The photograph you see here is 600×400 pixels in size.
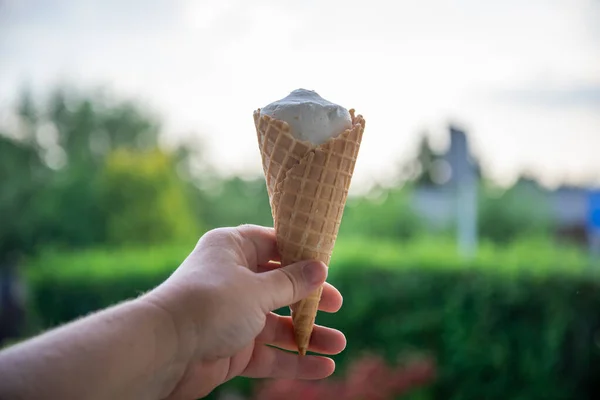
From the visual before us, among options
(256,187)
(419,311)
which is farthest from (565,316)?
(256,187)

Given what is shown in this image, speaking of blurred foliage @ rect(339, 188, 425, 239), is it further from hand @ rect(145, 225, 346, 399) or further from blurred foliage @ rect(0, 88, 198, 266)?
hand @ rect(145, 225, 346, 399)

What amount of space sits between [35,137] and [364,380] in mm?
6583

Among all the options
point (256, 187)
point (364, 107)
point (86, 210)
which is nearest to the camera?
point (364, 107)

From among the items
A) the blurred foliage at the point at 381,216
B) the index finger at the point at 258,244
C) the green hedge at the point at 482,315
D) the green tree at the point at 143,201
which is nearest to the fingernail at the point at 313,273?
the index finger at the point at 258,244

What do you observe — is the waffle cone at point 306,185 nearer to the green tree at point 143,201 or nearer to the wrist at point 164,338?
the wrist at point 164,338

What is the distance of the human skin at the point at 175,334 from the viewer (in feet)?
2.30

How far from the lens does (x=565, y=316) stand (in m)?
2.78

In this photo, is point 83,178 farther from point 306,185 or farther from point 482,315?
point 306,185

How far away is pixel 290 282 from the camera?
93cm

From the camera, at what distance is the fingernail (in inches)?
37.6

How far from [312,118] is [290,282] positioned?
27 cm

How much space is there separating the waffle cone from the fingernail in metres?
0.05

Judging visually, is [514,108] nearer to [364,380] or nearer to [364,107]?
[364,107]

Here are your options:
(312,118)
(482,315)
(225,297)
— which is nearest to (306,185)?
(312,118)
